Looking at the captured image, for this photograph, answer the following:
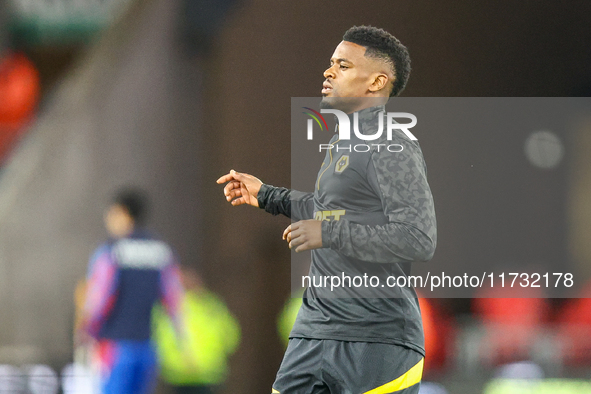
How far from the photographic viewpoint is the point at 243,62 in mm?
3084

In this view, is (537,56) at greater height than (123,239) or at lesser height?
greater

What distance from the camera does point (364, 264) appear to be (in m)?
1.64

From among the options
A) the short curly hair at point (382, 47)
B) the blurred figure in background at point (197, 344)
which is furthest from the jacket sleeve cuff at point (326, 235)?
the blurred figure in background at point (197, 344)

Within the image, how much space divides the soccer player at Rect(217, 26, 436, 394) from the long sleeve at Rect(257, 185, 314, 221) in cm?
16

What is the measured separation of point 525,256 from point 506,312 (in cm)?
25

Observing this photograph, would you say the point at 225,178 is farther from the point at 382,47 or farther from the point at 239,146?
the point at 239,146

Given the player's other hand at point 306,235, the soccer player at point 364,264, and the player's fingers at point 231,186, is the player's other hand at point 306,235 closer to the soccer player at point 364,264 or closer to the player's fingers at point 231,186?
the soccer player at point 364,264

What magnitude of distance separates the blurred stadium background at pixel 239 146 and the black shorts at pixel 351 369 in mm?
1395

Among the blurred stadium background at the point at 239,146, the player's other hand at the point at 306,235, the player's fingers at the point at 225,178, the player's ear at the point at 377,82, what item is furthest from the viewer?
the blurred stadium background at the point at 239,146

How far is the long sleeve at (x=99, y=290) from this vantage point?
9.82 ft

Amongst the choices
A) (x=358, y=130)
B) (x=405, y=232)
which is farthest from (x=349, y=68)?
(x=405, y=232)

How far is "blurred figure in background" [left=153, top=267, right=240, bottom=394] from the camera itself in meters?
3.03

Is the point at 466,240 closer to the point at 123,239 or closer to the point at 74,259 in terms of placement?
the point at 123,239

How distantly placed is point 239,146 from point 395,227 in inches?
64.7
